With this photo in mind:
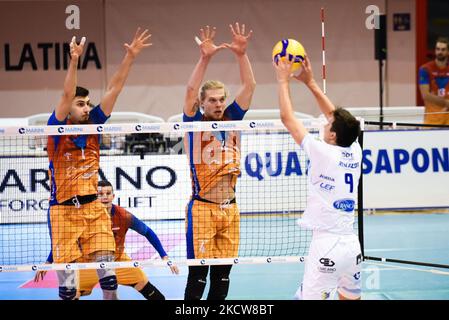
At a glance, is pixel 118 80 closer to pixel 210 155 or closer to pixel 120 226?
pixel 210 155

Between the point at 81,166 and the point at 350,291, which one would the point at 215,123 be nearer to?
the point at 81,166

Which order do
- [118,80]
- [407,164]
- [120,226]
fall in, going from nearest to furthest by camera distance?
1. [118,80]
2. [120,226]
3. [407,164]

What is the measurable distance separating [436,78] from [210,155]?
8.57 meters

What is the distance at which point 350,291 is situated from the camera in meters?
5.88

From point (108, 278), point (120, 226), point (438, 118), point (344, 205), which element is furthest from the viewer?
point (438, 118)

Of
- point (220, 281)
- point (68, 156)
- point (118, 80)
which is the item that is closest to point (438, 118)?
point (220, 281)

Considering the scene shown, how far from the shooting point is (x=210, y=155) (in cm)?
701

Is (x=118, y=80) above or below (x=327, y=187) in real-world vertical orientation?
above

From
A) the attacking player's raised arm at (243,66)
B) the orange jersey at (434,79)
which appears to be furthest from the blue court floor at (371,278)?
the orange jersey at (434,79)

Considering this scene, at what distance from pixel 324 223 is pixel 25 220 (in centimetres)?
740

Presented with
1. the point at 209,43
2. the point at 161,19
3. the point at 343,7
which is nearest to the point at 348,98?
the point at 343,7

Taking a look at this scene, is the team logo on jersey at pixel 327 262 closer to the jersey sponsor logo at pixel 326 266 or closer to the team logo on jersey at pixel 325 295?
the jersey sponsor logo at pixel 326 266

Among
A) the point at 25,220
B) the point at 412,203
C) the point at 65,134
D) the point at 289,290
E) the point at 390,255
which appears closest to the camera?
the point at 65,134

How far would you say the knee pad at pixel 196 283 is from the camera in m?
6.96
